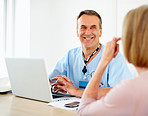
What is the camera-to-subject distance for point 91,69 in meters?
1.76

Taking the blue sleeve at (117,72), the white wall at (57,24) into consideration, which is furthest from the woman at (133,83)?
the white wall at (57,24)

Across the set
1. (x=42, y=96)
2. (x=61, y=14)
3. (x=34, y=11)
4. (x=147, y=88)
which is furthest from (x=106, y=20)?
(x=147, y=88)

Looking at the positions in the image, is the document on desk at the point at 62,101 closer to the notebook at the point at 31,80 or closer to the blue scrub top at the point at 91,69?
the notebook at the point at 31,80

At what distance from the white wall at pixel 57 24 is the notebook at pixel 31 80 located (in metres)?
1.18

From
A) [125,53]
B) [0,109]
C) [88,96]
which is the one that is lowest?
[0,109]

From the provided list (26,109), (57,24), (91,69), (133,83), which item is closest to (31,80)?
(26,109)

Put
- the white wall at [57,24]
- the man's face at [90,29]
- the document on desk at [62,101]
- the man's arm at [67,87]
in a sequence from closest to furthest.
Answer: the document on desk at [62,101] → the man's arm at [67,87] → the man's face at [90,29] → the white wall at [57,24]

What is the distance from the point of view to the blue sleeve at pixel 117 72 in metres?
1.60

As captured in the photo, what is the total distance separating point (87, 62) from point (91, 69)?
86 mm

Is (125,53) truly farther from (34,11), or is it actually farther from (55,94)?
(34,11)

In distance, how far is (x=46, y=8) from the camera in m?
2.98

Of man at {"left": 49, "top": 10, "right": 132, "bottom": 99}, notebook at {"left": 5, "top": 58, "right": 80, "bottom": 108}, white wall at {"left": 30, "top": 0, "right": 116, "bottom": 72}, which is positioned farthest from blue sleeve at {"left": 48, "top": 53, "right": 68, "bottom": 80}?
white wall at {"left": 30, "top": 0, "right": 116, "bottom": 72}

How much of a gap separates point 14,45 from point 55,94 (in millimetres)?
1293

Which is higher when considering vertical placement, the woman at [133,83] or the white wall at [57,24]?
the white wall at [57,24]
